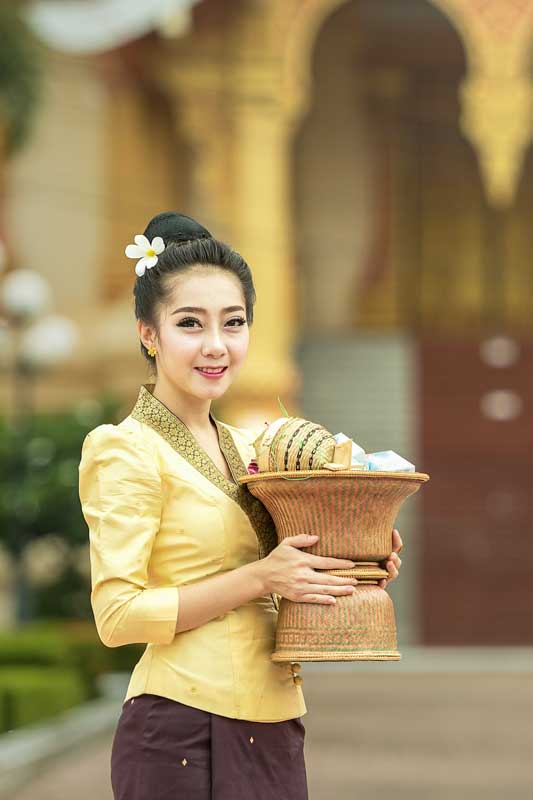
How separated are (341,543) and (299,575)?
0.28 feet

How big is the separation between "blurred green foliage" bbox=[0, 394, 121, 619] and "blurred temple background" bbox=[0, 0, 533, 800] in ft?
0.08

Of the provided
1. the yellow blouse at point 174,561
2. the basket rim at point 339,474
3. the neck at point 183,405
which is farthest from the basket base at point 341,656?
the neck at point 183,405

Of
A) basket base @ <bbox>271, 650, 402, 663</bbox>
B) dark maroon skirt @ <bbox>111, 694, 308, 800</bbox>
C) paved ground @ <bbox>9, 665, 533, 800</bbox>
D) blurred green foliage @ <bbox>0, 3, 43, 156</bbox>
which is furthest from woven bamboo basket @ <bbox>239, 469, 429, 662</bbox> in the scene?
blurred green foliage @ <bbox>0, 3, 43, 156</bbox>

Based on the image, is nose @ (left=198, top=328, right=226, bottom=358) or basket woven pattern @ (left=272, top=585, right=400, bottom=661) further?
nose @ (left=198, top=328, right=226, bottom=358)

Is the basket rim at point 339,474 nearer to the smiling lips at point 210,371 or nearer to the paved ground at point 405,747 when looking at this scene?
the smiling lips at point 210,371

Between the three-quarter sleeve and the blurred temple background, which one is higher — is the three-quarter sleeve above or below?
below

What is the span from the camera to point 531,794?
727 centimetres

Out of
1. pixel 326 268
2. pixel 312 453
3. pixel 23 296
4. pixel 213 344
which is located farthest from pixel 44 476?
pixel 312 453

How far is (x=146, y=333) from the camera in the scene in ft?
7.54

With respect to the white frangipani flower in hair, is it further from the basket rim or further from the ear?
the basket rim

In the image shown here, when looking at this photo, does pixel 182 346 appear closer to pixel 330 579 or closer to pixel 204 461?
pixel 204 461

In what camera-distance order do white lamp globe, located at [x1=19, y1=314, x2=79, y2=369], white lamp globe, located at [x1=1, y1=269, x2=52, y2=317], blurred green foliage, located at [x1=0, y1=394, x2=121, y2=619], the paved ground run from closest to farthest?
the paved ground < white lamp globe, located at [x1=1, y1=269, x2=52, y2=317] < white lamp globe, located at [x1=19, y1=314, x2=79, y2=369] < blurred green foliage, located at [x1=0, y1=394, x2=121, y2=619]

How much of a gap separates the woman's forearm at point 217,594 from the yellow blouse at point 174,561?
0.02 m

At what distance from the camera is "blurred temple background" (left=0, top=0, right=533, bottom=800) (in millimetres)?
12281
